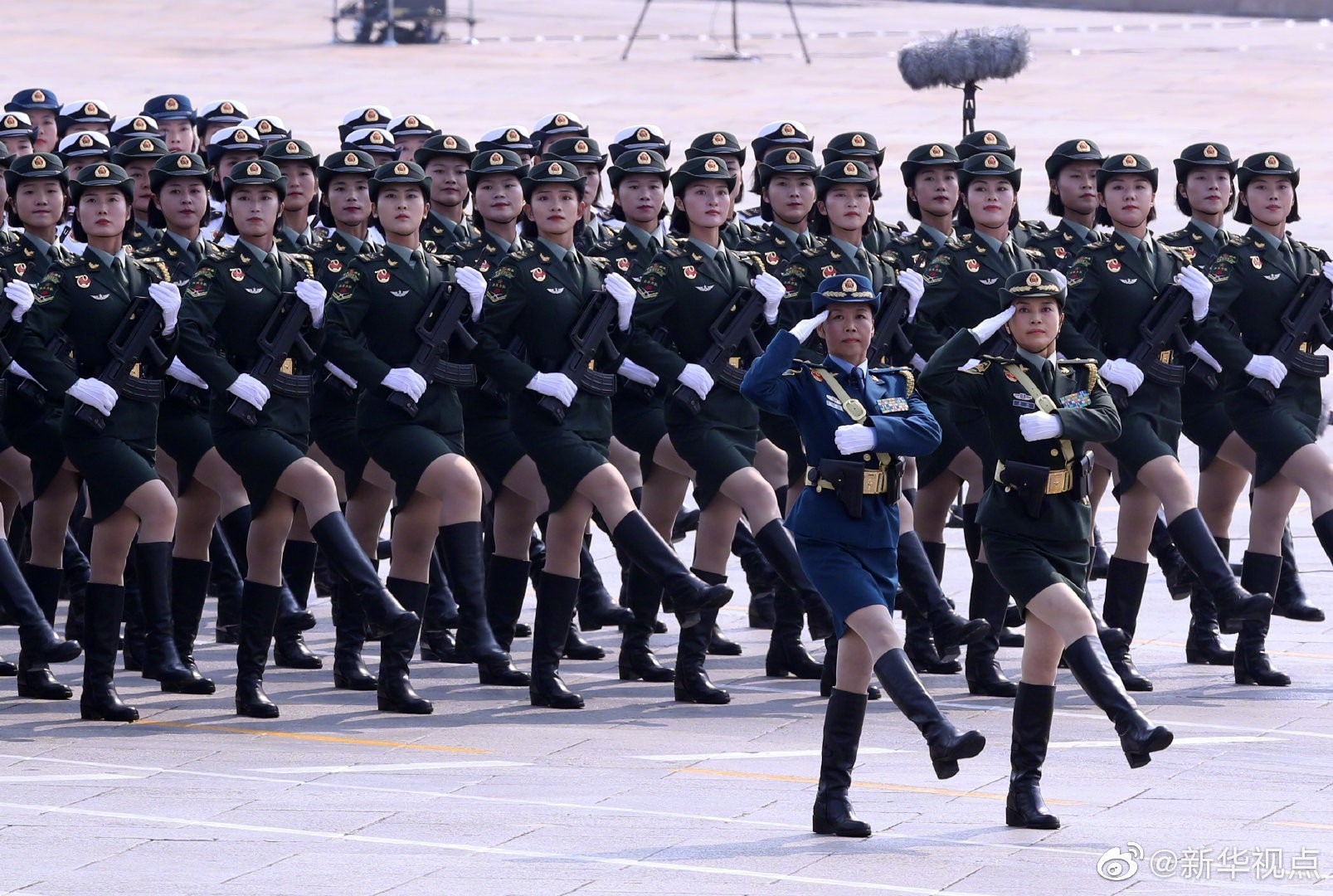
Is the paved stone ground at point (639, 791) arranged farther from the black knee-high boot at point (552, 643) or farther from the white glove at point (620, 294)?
the white glove at point (620, 294)

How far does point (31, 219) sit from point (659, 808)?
3.73 meters

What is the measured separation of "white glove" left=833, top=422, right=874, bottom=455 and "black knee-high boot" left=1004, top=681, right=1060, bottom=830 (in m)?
0.88

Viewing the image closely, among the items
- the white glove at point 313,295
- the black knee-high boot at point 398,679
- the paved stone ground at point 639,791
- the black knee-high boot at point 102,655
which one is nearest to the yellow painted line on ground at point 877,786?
the paved stone ground at point 639,791

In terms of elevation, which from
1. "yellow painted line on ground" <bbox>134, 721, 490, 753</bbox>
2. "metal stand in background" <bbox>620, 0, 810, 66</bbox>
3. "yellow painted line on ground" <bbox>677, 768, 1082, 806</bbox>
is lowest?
"yellow painted line on ground" <bbox>134, 721, 490, 753</bbox>

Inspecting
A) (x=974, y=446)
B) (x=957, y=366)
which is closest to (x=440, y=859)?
(x=957, y=366)

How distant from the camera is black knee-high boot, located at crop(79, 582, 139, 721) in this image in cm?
969

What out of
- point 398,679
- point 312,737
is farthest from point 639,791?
point 398,679

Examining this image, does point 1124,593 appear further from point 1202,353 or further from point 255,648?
point 255,648

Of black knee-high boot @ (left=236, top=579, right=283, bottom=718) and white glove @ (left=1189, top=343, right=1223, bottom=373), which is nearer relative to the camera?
black knee-high boot @ (left=236, top=579, right=283, bottom=718)

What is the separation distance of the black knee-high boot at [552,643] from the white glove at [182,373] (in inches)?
60.7

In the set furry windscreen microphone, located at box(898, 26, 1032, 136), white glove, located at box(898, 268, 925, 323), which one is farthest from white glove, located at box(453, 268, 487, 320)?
furry windscreen microphone, located at box(898, 26, 1032, 136)

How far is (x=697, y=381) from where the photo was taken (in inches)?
401

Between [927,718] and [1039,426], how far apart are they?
990 millimetres

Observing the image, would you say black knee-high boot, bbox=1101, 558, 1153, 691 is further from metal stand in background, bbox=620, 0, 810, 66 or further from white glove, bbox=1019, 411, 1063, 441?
metal stand in background, bbox=620, 0, 810, 66
